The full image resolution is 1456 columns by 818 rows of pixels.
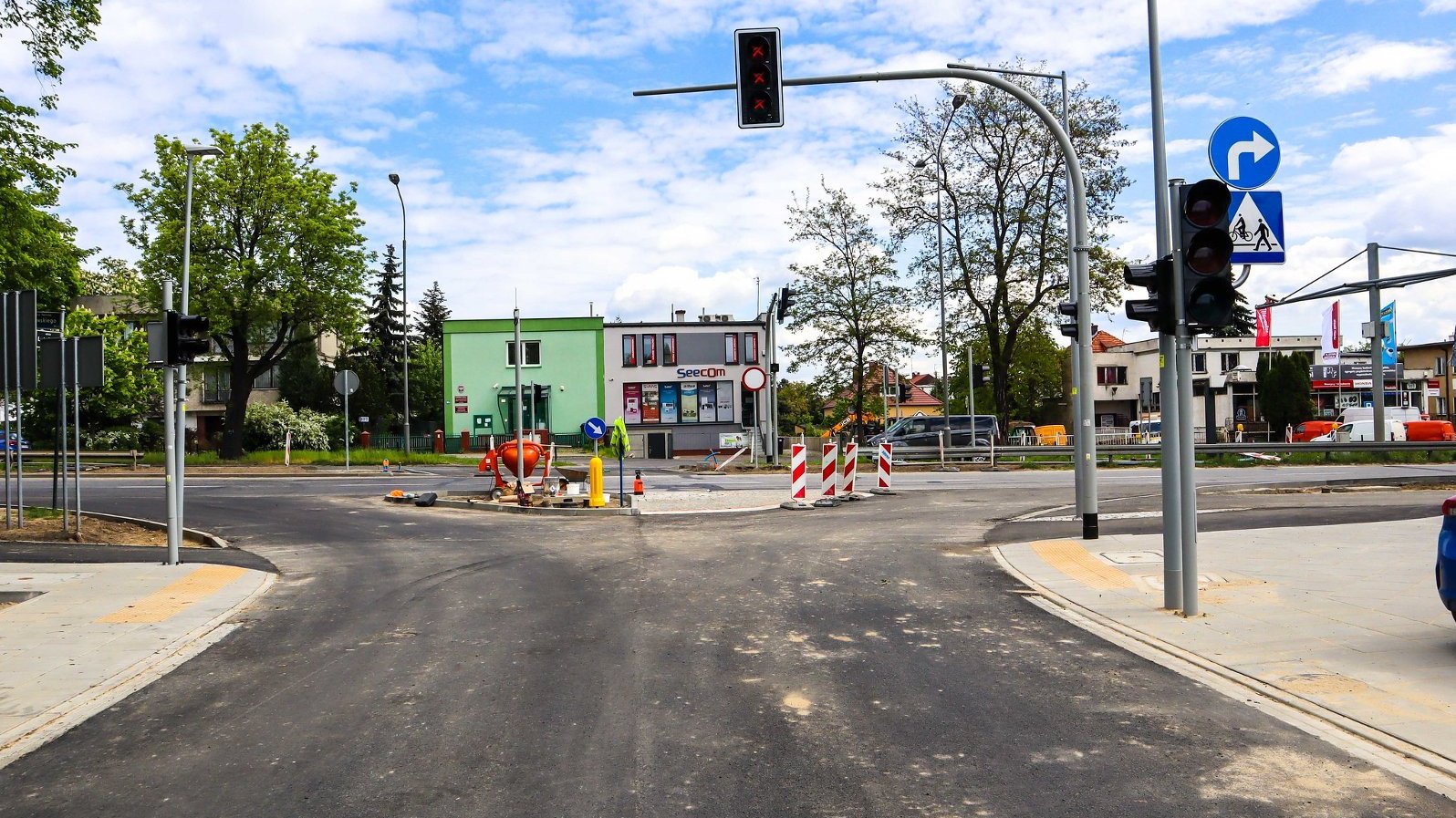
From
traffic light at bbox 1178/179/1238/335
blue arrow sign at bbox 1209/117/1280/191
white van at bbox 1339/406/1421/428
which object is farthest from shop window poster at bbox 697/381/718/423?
traffic light at bbox 1178/179/1238/335

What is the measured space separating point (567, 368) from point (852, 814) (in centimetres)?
5244

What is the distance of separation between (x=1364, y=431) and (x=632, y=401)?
34.5 m

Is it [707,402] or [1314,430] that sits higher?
[707,402]

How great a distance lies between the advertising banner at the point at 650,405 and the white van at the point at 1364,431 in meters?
32.3

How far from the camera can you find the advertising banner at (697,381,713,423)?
5698 cm

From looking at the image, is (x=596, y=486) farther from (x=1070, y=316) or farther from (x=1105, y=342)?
(x=1105, y=342)

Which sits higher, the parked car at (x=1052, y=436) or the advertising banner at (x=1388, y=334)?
the advertising banner at (x=1388, y=334)

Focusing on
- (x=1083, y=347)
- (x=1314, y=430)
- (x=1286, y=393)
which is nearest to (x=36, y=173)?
(x=1083, y=347)

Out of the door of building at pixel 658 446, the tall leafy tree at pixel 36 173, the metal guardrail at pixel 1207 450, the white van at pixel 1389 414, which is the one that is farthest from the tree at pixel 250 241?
Result: the white van at pixel 1389 414

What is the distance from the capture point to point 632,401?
56.7m

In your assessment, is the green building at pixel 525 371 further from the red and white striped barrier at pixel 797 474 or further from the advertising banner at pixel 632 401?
the red and white striped barrier at pixel 797 474

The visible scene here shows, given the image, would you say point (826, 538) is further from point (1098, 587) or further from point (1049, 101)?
point (1049, 101)

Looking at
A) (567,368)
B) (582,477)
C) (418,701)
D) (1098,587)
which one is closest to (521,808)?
(418,701)

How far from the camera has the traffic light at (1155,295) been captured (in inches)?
341
